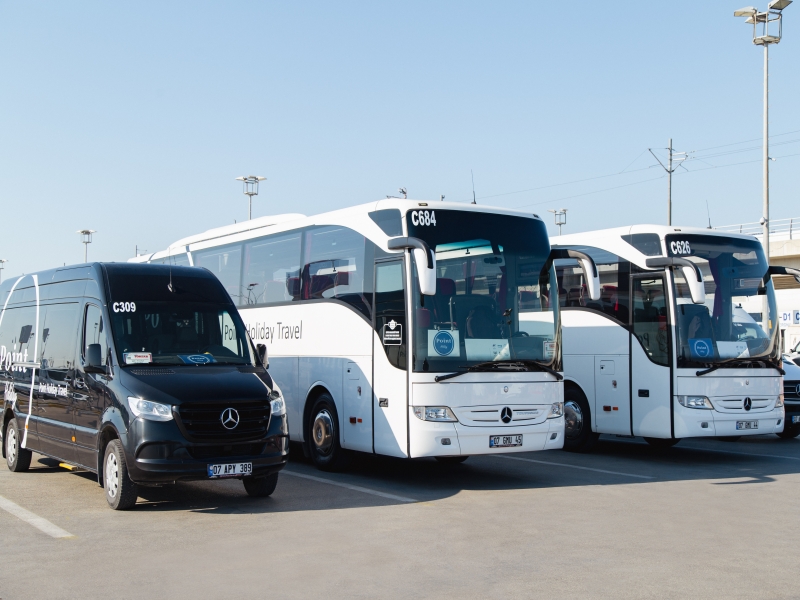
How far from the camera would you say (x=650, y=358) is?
1455 cm

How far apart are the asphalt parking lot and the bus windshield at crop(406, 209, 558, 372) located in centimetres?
173

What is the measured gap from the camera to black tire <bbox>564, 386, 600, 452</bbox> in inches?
622

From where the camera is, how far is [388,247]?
38.7ft

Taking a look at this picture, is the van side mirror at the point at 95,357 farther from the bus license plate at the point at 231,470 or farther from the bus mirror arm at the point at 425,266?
the bus mirror arm at the point at 425,266

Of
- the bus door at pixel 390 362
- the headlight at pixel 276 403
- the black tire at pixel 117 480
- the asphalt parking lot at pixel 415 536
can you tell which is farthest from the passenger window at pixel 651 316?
the black tire at pixel 117 480

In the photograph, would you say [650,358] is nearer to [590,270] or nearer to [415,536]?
[590,270]

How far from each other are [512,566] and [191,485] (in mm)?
5437

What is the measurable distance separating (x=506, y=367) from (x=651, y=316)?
379 centimetres

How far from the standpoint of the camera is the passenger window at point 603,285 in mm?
15188

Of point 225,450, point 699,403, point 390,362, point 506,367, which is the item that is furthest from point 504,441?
point 699,403

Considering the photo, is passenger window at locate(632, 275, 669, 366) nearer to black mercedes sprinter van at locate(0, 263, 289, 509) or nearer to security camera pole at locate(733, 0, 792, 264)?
black mercedes sprinter van at locate(0, 263, 289, 509)

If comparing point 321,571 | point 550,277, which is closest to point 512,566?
point 321,571

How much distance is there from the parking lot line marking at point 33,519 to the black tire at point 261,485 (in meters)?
2.24

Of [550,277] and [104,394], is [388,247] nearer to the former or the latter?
[550,277]
